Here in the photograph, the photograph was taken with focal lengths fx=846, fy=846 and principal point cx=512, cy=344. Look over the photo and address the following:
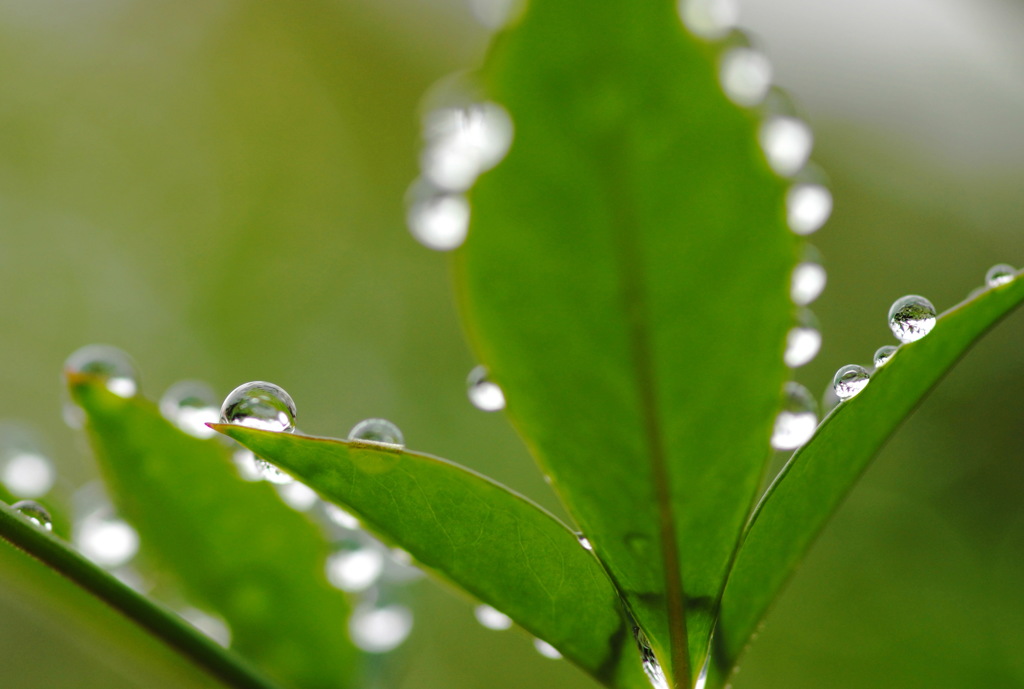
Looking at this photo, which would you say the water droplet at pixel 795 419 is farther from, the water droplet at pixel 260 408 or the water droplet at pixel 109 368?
the water droplet at pixel 109 368

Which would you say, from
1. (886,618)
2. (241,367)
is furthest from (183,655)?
(241,367)

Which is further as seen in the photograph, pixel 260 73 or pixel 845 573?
pixel 260 73

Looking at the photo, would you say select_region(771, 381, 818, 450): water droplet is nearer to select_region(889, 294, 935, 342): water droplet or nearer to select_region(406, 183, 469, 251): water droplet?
select_region(889, 294, 935, 342): water droplet

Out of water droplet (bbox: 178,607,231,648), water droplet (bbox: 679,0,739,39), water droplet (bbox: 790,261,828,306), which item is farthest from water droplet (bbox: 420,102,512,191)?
water droplet (bbox: 178,607,231,648)

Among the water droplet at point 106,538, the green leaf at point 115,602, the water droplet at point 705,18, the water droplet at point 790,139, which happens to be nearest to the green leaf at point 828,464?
the water droplet at point 790,139

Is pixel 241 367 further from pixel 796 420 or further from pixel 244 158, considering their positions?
pixel 796 420
